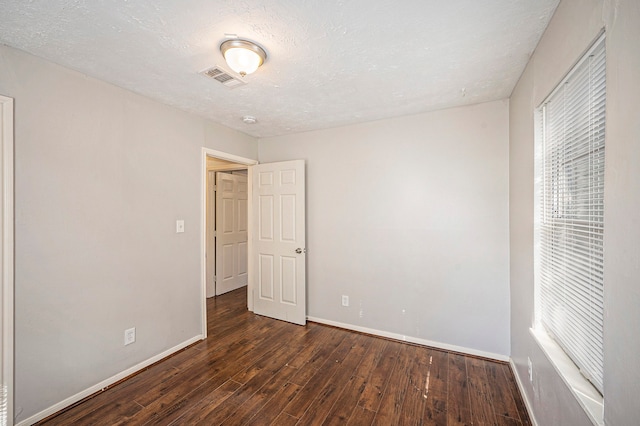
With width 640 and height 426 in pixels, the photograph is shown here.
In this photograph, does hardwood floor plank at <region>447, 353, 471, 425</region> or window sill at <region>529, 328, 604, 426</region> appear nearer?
window sill at <region>529, 328, 604, 426</region>

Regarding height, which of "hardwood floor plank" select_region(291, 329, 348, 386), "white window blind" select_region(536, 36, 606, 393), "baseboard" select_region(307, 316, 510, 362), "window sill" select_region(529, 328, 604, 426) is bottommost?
"hardwood floor plank" select_region(291, 329, 348, 386)

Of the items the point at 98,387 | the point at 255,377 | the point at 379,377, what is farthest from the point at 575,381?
the point at 98,387

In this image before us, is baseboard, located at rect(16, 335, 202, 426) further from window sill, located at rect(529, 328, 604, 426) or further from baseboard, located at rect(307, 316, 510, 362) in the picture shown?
window sill, located at rect(529, 328, 604, 426)

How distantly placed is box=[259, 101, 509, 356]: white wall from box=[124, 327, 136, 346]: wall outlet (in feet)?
6.22

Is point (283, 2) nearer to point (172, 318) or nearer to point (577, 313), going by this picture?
point (577, 313)

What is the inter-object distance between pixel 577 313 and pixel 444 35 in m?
1.65

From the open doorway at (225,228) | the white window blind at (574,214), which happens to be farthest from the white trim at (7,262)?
the white window blind at (574,214)

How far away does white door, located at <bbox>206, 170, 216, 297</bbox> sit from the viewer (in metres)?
4.56

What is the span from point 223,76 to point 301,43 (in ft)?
2.41

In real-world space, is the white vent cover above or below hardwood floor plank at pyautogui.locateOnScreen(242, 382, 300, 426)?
above

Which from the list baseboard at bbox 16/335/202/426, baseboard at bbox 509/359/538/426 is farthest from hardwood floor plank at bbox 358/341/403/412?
baseboard at bbox 16/335/202/426

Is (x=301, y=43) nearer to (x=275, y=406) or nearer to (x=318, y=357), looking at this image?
(x=275, y=406)

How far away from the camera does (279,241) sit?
3602mm

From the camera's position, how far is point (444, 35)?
162cm
